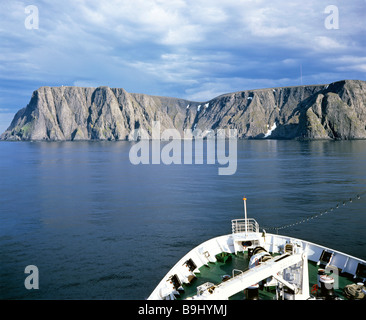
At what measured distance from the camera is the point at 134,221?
60438mm

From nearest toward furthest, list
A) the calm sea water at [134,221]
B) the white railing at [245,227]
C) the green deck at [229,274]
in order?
the green deck at [229,274]
the white railing at [245,227]
the calm sea water at [134,221]

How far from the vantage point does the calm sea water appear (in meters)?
37.8

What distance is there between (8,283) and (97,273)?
962 centimetres

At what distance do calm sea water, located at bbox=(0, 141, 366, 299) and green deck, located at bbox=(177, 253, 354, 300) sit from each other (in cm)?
767

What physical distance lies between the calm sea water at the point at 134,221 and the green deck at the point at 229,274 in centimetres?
767

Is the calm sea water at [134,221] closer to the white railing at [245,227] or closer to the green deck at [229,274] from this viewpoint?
the white railing at [245,227]

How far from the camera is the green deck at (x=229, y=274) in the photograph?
25859mm

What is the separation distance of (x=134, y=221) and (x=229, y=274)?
3290 cm

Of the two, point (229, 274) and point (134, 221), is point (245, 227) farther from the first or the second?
point (134, 221)

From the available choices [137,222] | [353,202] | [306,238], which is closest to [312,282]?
[306,238]
